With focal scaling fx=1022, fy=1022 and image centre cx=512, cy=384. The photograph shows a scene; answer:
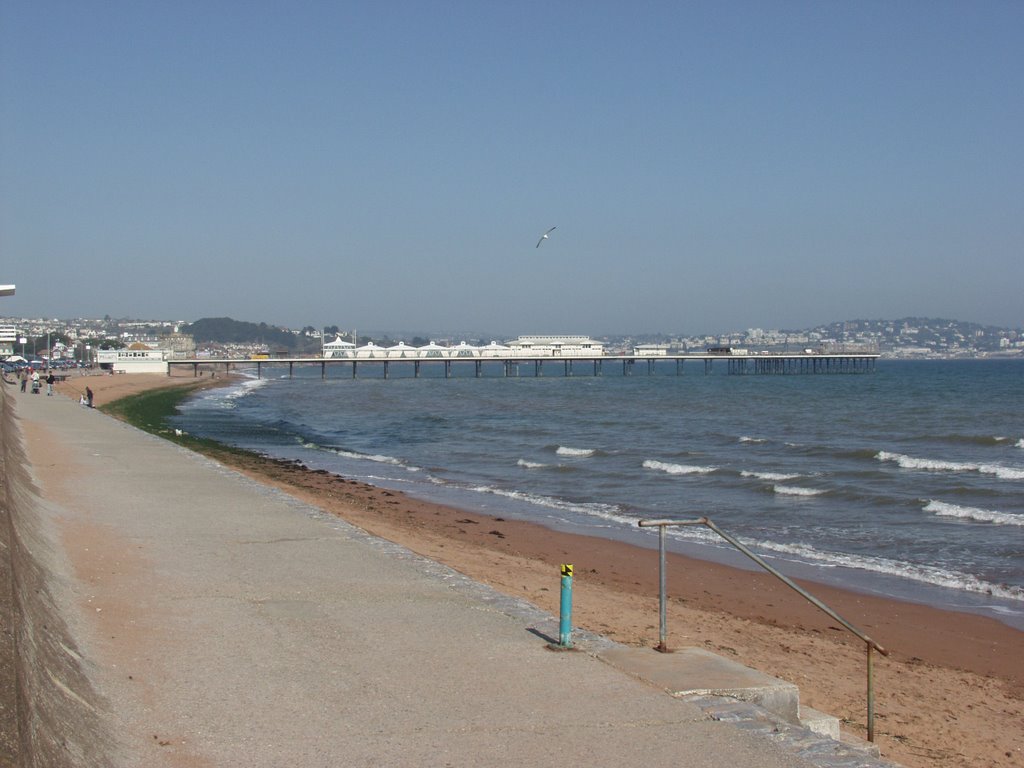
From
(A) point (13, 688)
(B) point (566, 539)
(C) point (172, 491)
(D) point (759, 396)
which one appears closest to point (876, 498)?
(B) point (566, 539)

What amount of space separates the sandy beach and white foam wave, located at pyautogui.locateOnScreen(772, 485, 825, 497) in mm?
6508

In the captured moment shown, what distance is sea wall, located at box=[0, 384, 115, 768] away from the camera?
4.14 metres

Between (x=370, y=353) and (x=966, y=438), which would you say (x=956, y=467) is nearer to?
(x=966, y=438)

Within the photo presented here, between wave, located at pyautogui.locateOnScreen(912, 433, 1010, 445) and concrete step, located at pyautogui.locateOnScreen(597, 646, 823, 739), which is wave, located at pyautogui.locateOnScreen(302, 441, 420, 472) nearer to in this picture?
wave, located at pyautogui.locateOnScreen(912, 433, 1010, 445)

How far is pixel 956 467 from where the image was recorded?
25766 mm

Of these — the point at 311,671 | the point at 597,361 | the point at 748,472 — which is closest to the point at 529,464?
the point at 748,472

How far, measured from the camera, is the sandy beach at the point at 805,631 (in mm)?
7910

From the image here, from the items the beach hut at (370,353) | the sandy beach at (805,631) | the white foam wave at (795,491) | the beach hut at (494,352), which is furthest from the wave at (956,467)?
the beach hut at (494,352)

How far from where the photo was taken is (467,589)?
9250 millimetres

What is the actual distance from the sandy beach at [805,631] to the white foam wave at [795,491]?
6508mm

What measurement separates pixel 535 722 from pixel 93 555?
599 centimetres

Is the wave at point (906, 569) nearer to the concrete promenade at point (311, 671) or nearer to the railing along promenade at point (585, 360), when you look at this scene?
the concrete promenade at point (311, 671)

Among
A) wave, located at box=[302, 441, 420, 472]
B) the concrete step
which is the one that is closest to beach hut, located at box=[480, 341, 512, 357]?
wave, located at box=[302, 441, 420, 472]

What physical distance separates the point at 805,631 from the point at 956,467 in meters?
16.7
